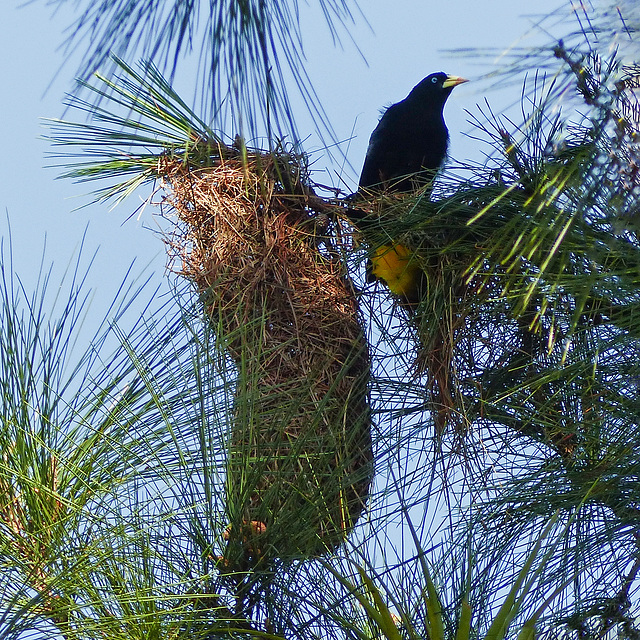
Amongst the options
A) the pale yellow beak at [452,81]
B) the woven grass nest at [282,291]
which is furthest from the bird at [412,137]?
the woven grass nest at [282,291]

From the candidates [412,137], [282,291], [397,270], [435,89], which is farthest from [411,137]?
[282,291]

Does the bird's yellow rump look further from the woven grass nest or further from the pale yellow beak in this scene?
the pale yellow beak

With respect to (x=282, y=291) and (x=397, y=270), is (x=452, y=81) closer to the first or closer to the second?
(x=397, y=270)

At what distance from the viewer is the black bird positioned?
3.30m

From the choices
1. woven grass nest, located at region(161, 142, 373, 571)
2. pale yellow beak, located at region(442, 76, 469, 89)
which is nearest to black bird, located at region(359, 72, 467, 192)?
pale yellow beak, located at region(442, 76, 469, 89)

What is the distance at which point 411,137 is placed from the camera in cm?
335

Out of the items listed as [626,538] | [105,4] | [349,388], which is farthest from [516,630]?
[105,4]

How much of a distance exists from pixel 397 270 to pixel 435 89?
1162 mm

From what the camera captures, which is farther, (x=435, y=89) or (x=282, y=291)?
(x=435, y=89)

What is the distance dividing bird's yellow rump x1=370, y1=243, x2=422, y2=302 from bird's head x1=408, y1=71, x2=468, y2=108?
106cm

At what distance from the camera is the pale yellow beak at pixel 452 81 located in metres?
3.49

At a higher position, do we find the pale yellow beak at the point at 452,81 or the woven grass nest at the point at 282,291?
the pale yellow beak at the point at 452,81

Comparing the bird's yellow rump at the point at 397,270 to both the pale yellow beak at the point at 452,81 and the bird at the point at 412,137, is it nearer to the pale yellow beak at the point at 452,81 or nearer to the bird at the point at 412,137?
the bird at the point at 412,137

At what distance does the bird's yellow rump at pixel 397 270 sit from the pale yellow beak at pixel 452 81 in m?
1.11
